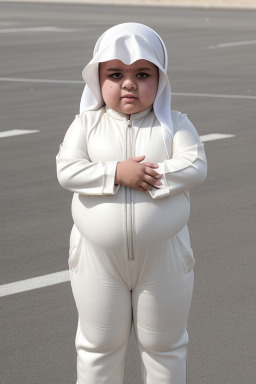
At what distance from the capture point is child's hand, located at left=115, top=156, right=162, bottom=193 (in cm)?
393

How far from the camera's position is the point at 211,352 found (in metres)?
5.78

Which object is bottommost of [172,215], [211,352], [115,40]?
[211,352]

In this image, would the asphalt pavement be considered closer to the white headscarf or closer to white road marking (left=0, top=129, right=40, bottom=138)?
white road marking (left=0, top=129, right=40, bottom=138)

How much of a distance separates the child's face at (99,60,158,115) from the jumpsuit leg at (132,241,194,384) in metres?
0.54

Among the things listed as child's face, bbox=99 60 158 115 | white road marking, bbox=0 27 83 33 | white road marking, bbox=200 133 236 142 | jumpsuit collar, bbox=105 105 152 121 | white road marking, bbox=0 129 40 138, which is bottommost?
white road marking, bbox=200 133 236 142

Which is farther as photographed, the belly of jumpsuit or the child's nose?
the child's nose

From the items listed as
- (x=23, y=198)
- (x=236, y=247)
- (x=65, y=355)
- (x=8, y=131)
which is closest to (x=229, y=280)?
(x=236, y=247)

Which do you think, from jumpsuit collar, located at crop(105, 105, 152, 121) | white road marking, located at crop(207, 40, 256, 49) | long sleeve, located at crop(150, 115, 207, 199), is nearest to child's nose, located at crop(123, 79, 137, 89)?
jumpsuit collar, located at crop(105, 105, 152, 121)

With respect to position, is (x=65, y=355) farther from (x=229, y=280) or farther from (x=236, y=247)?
(x=236, y=247)

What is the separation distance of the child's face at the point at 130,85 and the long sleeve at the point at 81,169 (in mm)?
166

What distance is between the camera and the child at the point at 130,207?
13.0ft

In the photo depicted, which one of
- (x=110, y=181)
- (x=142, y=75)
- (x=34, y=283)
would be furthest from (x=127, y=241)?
(x=34, y=283)

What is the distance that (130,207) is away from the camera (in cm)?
395

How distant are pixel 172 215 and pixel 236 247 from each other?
12.8 ft
